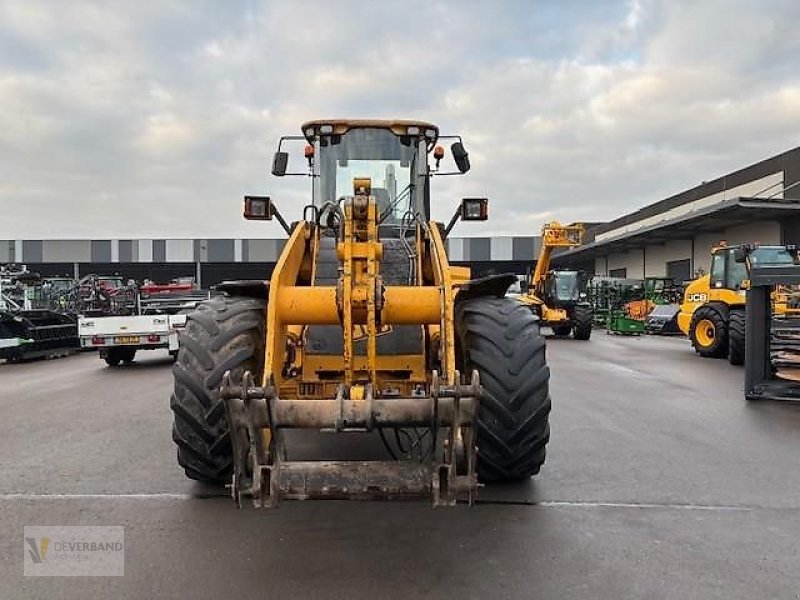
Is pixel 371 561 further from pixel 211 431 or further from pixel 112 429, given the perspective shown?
pixel 112 429

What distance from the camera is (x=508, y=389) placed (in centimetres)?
445

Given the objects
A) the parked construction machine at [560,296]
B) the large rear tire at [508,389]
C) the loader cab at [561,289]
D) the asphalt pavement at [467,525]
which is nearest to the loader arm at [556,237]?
the parked construction machine at [560,296]

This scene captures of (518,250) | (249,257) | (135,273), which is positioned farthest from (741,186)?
(135,273)

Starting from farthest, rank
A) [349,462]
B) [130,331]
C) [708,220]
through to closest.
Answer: [708,220]
[130,331]
[349,462]

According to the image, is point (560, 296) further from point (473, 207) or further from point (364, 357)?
point (364, 357)

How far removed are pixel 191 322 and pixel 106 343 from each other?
10.6 metres

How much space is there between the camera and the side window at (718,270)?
15758 millimetres

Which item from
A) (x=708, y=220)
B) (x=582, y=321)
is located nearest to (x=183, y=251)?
(x=582, y=321)

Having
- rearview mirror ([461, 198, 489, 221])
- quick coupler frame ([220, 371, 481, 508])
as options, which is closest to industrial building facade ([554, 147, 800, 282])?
rearview mirror ([461, 198, 489, 221])

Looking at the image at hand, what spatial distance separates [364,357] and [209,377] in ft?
3.90

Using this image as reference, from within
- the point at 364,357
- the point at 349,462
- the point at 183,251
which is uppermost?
the point at 183,251

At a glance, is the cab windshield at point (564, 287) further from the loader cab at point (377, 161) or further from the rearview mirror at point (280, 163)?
the rearview mirror at point (280, 163)

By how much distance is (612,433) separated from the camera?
713cm

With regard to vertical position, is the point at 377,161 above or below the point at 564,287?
above
